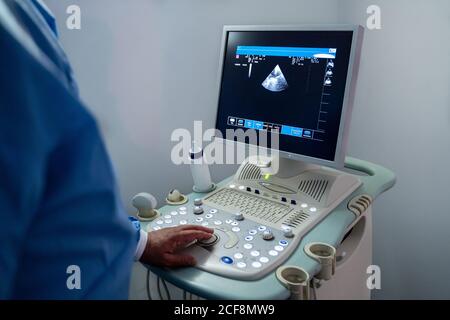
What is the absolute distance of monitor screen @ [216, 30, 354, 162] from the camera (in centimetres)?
101

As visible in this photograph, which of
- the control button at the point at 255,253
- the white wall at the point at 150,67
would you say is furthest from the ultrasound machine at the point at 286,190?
the white wall at the point at 150,67

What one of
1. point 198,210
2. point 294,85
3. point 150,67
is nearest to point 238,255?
point 198,210

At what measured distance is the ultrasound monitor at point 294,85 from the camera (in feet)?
3.26

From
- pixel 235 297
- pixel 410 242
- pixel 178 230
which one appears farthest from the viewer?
pixel 410 242

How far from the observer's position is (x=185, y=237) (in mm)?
912

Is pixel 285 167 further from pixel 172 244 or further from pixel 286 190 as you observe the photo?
pixel 172 244

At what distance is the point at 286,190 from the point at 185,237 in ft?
1.24

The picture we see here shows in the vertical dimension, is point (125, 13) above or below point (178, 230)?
above

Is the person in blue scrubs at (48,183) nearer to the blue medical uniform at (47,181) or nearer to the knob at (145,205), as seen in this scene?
the blue medical uniform at (47,181)

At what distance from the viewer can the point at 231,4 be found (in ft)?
4.82

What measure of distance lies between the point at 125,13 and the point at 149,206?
627mm

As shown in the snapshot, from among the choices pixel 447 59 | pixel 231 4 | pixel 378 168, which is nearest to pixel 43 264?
pixel 378 168

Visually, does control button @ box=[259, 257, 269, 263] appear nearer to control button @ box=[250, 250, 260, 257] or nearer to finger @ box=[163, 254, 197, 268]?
control button @ box=[250, 250, 260, 257]

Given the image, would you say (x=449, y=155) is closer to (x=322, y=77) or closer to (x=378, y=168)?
(x=378, y=168)
